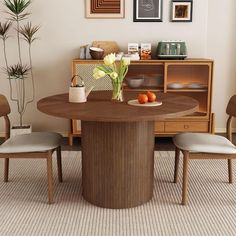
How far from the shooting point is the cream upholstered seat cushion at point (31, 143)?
107 inches

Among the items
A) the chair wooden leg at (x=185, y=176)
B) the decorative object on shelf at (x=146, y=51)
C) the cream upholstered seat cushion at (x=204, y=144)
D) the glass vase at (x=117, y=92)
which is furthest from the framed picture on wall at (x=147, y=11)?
the chair wooden leg at (x=185, y=176)

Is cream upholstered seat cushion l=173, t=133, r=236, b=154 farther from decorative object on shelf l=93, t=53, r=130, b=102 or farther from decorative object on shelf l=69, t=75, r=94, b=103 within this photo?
decorative object on shelf l=69, t=75, r=94, b=103

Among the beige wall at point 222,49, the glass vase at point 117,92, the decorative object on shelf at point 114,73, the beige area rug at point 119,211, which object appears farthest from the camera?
the beige wall at point 222,49

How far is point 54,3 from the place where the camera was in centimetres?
445

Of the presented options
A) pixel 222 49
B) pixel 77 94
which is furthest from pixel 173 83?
pixel 77 94

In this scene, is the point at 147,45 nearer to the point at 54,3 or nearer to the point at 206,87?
the point at 206,87

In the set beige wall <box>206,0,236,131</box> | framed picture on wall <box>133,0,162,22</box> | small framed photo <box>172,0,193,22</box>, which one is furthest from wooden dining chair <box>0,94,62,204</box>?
beige wall <box>206,0,236,131</box>

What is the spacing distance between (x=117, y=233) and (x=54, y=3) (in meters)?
3.07

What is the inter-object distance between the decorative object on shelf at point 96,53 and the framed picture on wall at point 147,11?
0.63 meters

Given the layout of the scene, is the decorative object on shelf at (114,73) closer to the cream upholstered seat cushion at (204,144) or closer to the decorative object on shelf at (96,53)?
the cream upholstered seat cushion at (204,144)

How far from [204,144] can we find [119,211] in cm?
80

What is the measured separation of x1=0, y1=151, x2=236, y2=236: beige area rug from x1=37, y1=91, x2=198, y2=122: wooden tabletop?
28.7 inches

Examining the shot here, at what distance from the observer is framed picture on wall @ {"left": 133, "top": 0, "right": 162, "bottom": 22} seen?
4.46m

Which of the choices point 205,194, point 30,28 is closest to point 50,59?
point 30,28
